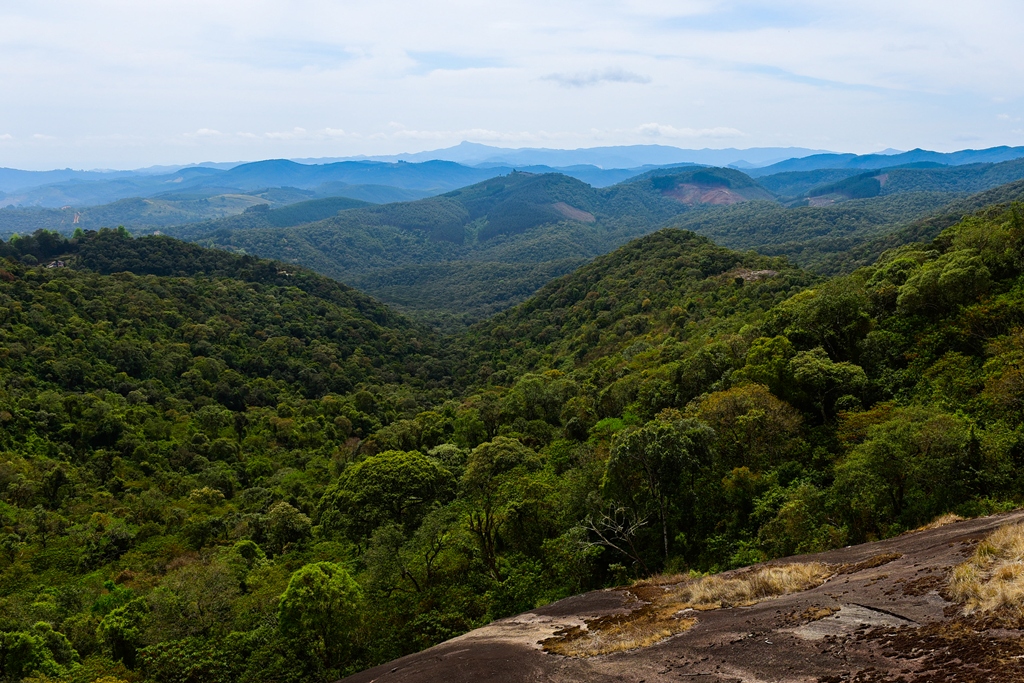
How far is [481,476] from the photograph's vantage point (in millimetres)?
28609

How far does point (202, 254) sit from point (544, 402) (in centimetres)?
10583

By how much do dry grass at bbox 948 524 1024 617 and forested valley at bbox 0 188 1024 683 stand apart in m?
6.35

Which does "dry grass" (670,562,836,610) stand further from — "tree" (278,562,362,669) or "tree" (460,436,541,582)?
"tree" (278,562,362,669)

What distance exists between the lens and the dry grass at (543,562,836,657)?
1258 centimetres

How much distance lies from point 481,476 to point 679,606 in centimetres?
1550

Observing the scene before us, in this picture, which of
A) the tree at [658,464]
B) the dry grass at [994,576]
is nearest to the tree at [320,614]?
the tree at [658,464]

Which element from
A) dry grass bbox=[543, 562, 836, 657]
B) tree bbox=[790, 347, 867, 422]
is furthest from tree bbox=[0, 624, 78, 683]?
tree bbox=[790, 347, 867, 422]

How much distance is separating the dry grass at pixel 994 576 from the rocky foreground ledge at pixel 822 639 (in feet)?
0.97

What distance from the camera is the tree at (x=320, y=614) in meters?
19.8

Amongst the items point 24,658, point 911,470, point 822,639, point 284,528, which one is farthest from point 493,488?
point 284,528

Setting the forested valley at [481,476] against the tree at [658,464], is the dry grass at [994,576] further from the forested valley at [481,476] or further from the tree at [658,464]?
the tree at [658,464]

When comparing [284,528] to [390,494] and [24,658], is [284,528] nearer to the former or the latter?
[390,494]

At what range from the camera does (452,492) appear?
104ft

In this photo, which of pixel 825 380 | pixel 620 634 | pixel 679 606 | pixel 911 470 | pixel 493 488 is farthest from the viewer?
pixel 493 488
